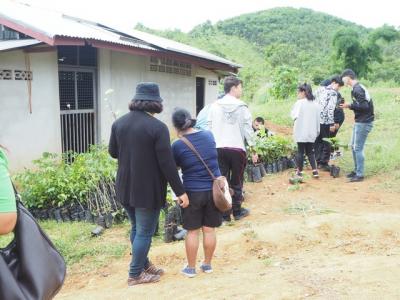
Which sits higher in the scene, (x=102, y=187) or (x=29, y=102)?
(x=29, y=102)

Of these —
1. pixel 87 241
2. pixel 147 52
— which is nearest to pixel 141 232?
pixel 87 241

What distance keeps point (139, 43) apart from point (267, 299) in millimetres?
7874

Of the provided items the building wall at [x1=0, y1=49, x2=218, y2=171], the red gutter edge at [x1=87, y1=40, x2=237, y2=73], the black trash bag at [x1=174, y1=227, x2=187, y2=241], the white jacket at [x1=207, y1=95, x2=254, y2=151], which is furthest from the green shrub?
the red gutter edge at [x1=87, y1=40, x2=237, y2=73]

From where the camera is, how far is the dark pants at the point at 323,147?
8227mm

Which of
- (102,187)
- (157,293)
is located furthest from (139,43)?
(157,293)

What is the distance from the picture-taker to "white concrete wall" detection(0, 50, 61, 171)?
25.1 ft

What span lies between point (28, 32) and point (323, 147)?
552 centimetres

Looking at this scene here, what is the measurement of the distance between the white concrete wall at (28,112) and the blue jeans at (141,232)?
4536 mm

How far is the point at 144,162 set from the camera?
3693 mm

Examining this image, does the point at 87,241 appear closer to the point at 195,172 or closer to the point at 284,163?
the point at 195,172

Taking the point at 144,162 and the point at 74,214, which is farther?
the point at 74,214

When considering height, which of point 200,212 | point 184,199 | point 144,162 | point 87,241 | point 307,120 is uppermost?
point 307,120

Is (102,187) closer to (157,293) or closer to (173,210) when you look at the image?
(173,210)

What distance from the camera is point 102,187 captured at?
240 inches
